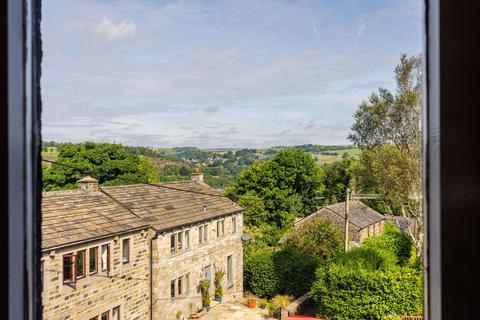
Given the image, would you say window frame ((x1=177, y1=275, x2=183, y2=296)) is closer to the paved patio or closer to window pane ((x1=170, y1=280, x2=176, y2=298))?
window pane ((x1=170, y1=280, x2=176, y2=298))

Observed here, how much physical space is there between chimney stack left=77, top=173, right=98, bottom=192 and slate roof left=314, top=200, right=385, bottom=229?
174cm

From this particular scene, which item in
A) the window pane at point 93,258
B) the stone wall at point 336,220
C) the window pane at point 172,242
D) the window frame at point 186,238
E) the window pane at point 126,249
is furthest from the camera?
the stone wall at point 336,220

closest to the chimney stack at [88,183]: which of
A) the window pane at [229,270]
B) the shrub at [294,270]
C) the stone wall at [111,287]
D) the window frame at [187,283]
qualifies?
the stone wall at [111,287]

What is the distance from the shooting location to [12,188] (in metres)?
0.20

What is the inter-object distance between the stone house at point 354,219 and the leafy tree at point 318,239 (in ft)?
0.17

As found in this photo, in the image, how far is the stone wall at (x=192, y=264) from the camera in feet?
8.66

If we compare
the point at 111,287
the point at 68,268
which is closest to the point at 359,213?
the point at 111,287

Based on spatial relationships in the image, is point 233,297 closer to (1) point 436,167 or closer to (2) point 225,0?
(2) point 225,0

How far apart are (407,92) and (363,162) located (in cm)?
56

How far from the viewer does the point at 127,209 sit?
2.62 meters

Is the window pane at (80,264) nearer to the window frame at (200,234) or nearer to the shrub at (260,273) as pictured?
the window frame at (200,234)

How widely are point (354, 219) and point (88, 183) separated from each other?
2.01m

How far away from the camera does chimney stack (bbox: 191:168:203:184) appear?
2767mm
